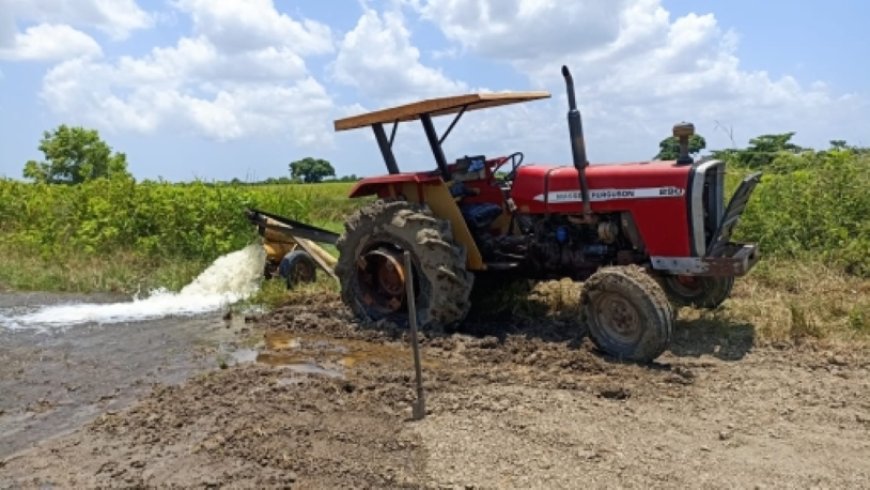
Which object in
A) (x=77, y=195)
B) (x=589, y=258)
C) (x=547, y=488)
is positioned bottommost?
(x=547, y=488)

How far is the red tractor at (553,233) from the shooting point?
19.7 feet

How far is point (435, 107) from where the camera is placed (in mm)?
7074

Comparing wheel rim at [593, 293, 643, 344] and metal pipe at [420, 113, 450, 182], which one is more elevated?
metal pipe at [420, 113, 450, 182]

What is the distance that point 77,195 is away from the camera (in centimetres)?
1422

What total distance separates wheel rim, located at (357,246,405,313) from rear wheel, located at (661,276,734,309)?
2443 mm

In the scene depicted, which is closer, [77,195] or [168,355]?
[168,355]

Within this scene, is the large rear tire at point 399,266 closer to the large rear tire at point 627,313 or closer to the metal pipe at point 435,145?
the metal pipe at point 435,145

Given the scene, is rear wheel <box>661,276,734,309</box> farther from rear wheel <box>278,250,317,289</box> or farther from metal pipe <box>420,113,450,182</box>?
rear wheel <box>278,250,317,289</box>

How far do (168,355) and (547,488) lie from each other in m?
4.22

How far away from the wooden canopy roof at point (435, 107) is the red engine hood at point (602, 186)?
0.71m

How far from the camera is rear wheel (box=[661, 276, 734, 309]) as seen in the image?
7066mm

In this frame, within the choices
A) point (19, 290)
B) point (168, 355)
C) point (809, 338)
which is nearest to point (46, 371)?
point (168, 355)

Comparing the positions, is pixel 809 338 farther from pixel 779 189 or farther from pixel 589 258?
pixel 779 189

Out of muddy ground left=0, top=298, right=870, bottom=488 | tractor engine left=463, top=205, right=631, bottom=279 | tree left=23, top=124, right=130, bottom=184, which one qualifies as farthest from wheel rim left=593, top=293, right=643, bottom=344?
tree left=23, top=124, right=130, bottom=184
